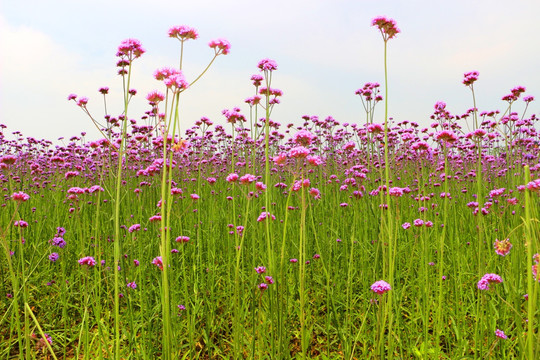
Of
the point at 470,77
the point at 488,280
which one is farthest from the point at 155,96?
the point at 470,77

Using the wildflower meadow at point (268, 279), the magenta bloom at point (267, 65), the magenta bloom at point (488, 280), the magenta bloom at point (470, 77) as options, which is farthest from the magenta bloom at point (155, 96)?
the magenta bloom at point (470, 77)

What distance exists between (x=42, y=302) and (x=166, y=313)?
225cm

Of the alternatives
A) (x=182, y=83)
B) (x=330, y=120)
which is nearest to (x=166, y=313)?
(x=182, y=83)

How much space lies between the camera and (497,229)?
4504 millimetres


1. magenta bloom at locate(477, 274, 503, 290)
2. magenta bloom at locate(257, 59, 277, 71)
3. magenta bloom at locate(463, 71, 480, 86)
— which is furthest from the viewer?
magenta bloom at locate(463, 71, 480, 86)

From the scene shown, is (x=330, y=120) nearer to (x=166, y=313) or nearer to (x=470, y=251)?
(x=470, y=251)

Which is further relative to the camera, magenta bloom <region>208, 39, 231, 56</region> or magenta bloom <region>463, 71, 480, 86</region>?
magenta bloom <region>463, 71, 480, 86</region>

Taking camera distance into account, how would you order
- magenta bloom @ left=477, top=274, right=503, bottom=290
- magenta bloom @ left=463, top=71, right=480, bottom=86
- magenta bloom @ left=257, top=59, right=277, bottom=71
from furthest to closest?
magenta bloom @ left=463, top=71, right=480, bottom=86, magenta bloom @ left=257, top=59, right=277, bottom=71, magenta bloom @ left=477, top=274, right=503, bottom=290

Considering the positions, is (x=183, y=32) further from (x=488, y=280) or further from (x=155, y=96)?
(x=488, y=280)

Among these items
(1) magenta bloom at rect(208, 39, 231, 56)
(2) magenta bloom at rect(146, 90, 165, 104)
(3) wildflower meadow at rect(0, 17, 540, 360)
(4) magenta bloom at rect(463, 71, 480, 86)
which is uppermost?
(4) magenta bloom at rect(463, 71, 480, 86)

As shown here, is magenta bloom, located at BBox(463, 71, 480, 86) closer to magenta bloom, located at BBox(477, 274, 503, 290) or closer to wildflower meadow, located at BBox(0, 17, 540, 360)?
wildflower meadow, located at BBox(0, 17, 540, 360)

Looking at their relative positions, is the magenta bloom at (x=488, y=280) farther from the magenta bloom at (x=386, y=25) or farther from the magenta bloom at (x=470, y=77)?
the magenta bloom at (x=470, y=77)

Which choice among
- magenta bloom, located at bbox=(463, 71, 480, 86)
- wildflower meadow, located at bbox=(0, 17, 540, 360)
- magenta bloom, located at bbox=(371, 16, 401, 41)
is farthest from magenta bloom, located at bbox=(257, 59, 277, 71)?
magenta bloom, located at bbox=(463, 71, 480, 86)

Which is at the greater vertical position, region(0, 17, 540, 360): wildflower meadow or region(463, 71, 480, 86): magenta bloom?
region(463, 71, 480, 86): magenta bloom
